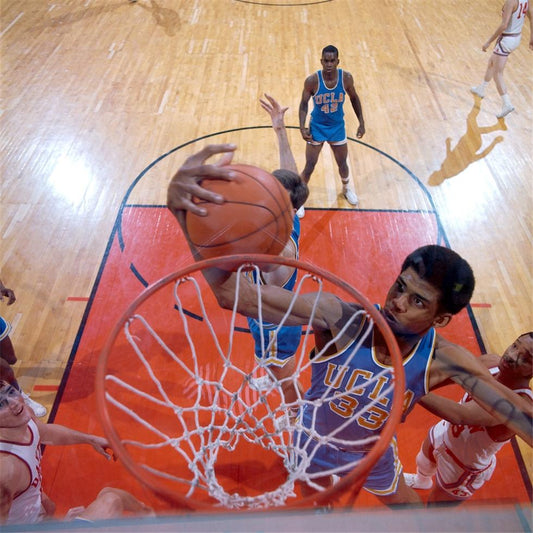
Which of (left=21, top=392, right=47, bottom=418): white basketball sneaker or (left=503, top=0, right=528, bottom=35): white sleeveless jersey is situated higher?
(left=503, top=0, right=528, bottom=35): white sleeveless jersey

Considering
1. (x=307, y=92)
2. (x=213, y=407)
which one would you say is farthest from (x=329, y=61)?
(x=213, y=407)

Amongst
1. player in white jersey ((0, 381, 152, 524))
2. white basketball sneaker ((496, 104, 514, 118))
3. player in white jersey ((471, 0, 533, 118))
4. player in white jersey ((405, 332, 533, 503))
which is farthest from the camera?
white basketball sneaker ((496, 104, 514, 118))

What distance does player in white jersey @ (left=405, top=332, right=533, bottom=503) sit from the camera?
6.73 feet

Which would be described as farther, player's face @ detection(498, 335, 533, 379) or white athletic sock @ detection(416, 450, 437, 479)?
white athletic sock @ detection(416, 450, 437, 479)

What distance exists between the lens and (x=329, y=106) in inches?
162

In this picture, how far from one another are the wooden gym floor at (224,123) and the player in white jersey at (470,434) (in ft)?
4.17

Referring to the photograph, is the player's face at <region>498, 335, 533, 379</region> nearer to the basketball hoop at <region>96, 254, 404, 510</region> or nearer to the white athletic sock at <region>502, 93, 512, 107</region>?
the basketball hoop at <region>96, 254, 404, 510</region>

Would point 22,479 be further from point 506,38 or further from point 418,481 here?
point 506,38

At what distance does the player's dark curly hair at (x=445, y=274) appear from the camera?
1677 mm

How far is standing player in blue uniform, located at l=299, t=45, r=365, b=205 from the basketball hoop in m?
1.81

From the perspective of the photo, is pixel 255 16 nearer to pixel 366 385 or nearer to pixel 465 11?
pixel 465 11

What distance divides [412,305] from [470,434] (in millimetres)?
915

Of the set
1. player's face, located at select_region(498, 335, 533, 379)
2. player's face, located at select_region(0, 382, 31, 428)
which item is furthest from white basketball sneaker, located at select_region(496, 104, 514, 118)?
player's face, located at select_region(0, 382, 31, 428)

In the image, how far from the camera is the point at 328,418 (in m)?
1.97
